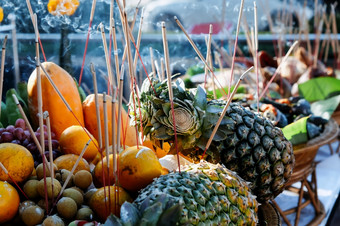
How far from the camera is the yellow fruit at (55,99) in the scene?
97cm

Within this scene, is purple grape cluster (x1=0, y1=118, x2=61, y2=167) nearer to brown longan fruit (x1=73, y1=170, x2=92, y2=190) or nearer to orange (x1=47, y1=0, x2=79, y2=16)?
brown longan fruit (x1=73, y1=170, x2=92, y2=190)

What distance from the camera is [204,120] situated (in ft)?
2.88

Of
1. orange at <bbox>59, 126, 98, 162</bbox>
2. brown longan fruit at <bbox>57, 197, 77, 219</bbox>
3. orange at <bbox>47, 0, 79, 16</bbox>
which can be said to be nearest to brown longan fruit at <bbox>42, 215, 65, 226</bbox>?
brown longan fruit at <bbox>57, 197, 77, 219</bbox>

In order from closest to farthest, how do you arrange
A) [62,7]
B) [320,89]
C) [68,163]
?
[68,163]
[62,7]
[320,89]

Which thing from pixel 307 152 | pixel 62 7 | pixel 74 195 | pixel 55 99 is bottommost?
pixel 307 152

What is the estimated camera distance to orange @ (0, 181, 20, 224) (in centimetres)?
64

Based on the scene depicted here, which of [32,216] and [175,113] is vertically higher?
[175,113]

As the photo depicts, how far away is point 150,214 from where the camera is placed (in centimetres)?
55

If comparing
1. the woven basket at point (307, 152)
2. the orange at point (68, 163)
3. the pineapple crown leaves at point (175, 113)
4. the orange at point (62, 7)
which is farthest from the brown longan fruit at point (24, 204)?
the woven basket at point (307, 152)

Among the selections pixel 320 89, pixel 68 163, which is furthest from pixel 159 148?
pixel 320 89

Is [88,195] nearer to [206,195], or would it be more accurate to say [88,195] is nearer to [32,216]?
[32,216]

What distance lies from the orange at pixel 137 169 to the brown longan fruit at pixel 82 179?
0.06 m

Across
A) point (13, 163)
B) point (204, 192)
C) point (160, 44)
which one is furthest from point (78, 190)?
point (160, 44)

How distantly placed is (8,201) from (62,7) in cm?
74
